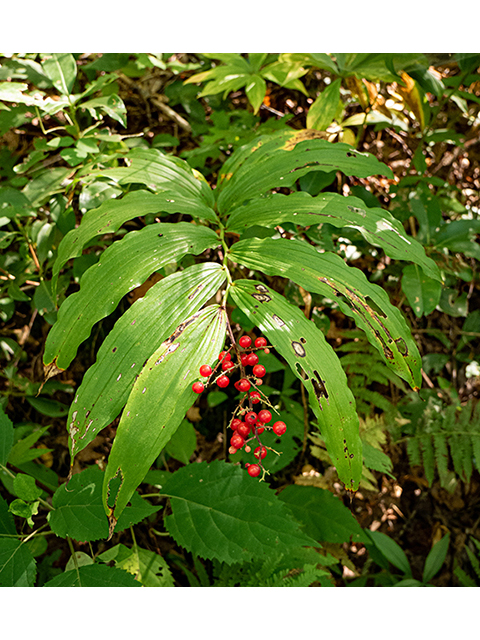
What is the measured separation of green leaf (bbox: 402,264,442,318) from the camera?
5.91 ft

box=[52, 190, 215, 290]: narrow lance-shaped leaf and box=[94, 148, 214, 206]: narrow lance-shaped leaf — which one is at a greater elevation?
box=[94, 148, 214, 206]: narrow lance-shaped leaf

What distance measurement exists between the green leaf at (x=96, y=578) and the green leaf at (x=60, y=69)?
1.96 m

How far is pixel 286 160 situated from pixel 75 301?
2.95 ft

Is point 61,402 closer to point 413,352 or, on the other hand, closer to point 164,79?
point 413,352

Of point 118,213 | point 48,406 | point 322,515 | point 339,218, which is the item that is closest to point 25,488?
point 48,406

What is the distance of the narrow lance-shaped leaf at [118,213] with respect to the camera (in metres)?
1.28

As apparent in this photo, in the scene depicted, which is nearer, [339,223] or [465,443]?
[339,223]

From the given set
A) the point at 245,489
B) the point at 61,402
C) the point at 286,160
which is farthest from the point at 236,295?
the point at 61,402

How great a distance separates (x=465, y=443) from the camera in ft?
7.08

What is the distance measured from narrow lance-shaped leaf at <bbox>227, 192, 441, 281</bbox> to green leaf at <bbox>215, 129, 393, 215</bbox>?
0.10 meters

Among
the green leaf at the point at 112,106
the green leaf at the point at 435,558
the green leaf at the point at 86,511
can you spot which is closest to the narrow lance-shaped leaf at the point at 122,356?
the green leaf at the point at 86,511

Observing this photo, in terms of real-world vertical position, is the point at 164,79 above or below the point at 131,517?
above

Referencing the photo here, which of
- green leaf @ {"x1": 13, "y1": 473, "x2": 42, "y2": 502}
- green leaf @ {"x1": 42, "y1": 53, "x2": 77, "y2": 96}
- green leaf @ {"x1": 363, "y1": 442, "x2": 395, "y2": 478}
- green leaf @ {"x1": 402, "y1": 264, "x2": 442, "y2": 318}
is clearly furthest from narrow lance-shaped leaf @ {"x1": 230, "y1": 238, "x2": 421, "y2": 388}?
green leaf @ {"x1": 42, "y1": 53, "x2": 77, "y2": 96}

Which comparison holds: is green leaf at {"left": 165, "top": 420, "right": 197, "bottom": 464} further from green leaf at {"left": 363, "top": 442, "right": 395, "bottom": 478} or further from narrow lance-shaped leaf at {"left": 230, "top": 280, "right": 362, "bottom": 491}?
narrow lance-shaped leaf at {"left": 230, "top": 280, "right": 362, "bottom": 491}
